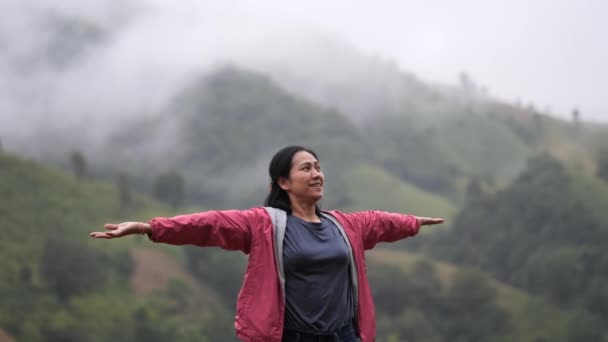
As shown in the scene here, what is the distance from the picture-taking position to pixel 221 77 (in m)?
145

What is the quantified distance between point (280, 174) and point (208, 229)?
21.3 inches

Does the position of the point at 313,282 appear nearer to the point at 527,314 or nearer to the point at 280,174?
the point at 280,174

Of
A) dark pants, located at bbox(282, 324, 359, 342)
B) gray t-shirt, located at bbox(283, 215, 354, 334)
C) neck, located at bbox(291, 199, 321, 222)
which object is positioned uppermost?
neck, located at bbox(291, 199, 321, 222)

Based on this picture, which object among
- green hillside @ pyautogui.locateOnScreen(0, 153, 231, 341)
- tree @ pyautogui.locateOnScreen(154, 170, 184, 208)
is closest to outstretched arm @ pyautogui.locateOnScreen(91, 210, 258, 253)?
green hillside @ pyautogui.locateOnScreen(0, 153, 231, 341)

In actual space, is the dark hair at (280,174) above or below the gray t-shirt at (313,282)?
above

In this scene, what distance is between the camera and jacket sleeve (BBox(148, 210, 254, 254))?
11.9 feet

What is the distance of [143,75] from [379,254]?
91115 mm

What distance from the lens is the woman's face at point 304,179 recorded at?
13.4 ft

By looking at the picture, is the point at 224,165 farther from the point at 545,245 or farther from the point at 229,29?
the point at 229,29

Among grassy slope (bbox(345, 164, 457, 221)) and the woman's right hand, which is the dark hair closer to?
the woman's right hand

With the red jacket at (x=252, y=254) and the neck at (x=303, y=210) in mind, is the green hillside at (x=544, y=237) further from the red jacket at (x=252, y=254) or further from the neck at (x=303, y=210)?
the red jacket at (x=252, y=254)

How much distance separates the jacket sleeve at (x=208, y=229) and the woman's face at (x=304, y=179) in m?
0.28

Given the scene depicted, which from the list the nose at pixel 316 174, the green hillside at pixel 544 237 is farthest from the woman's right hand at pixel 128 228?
the green hillside at pixel 544 237

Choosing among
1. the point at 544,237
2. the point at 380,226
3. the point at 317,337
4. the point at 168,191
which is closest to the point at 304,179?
the point at 380,226
